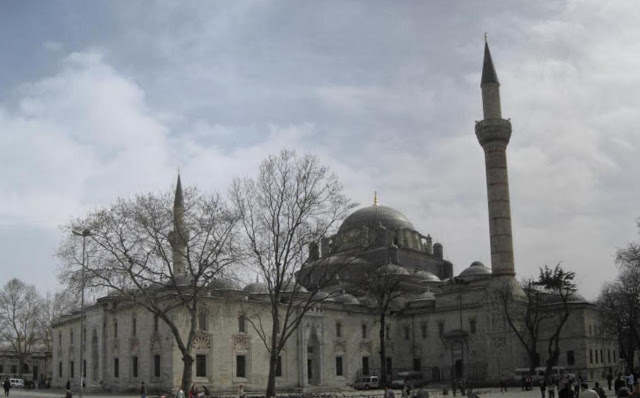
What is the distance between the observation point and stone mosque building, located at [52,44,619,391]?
42000 mm

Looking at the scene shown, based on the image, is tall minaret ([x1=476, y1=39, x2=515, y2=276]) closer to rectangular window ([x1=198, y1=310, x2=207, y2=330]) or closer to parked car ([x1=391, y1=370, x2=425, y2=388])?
parked car ([x1=391, y1=370, x2=425, y2=388])

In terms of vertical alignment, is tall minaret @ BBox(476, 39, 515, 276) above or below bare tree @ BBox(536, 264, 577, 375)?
above

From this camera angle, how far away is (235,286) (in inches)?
1720

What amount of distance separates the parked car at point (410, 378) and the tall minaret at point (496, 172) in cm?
1001

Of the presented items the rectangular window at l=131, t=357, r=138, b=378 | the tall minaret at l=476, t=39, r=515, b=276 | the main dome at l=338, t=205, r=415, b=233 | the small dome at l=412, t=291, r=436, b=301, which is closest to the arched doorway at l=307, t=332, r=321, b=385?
the small dome at l=412, t=291, r=436, b=301

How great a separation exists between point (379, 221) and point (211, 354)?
2806cm

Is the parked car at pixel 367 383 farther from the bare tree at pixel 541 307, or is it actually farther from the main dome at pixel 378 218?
the main dome at pixel 378 218

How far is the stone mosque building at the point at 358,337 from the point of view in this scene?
4200cm

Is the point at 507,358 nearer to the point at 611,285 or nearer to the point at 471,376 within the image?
the point at 471,376

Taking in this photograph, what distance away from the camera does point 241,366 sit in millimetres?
43438

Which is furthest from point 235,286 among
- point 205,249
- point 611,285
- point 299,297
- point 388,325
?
point 611,285

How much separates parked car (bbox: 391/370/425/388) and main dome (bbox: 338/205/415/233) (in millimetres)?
15868

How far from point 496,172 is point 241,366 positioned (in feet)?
75.7

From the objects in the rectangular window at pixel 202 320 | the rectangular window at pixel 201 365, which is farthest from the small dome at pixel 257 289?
the rectangular window at pixel 201 365
